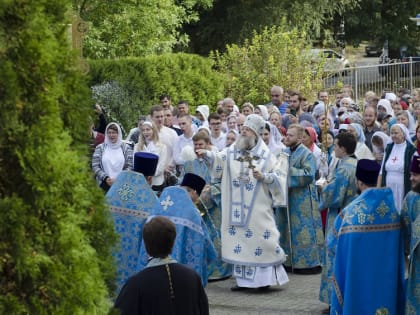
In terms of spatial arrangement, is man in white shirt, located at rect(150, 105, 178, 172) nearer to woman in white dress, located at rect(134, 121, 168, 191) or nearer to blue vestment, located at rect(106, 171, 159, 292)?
woman in white dress, located at rect(134, 121, 168, 191)

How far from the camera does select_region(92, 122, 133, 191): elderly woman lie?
539 inches

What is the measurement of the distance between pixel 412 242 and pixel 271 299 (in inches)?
123

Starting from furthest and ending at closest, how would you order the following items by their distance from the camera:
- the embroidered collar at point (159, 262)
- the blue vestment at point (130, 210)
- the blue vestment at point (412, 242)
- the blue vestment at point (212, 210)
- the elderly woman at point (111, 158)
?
the elderly woman at point (111, 158) → the blue vestment at point (212, 210) → the blue vestment at point (130, 210) → the blue vestment at point (412, 242) → the embroidered collar at point (159, 262)

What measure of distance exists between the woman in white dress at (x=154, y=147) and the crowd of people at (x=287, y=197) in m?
0.02

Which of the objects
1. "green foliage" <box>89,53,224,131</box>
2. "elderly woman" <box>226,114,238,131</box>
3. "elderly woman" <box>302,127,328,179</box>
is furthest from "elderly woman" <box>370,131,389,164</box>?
"green foliage" <box>89,53,224,131</box>

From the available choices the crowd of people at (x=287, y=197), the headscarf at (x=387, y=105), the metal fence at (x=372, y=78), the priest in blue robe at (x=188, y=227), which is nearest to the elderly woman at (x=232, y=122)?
the crowd of people at (x=287, y=197)

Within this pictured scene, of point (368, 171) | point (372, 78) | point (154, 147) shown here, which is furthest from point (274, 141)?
point (372, 78)

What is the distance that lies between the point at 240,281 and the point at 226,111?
592cm

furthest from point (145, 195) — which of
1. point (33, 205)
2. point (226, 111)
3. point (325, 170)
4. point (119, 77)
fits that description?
point (119, 77)

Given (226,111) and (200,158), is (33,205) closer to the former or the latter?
(200,158)

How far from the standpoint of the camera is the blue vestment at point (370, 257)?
870 centimetres

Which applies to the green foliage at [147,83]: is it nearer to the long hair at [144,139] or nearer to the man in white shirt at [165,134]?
the man in white shirt at [165,134]

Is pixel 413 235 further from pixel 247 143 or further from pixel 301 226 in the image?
pixel 301 226

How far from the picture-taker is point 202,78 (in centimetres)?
2306
